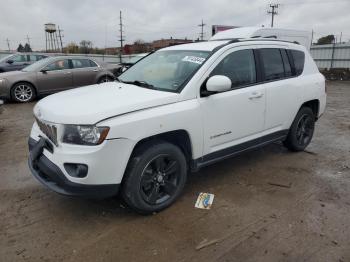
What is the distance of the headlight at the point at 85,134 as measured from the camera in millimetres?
2951

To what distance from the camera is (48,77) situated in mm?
11133

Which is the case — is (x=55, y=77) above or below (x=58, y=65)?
below

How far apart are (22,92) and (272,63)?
9007mm

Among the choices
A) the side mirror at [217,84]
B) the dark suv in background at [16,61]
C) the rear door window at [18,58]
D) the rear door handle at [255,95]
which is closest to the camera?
the side mirror at [217,84]

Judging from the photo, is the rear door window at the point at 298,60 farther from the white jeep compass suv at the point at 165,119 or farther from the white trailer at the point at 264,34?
the white trailer at the point at 264,34

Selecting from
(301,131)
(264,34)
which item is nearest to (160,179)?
(301,131)

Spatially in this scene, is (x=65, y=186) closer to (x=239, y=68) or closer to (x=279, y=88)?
(x=239, y=68)

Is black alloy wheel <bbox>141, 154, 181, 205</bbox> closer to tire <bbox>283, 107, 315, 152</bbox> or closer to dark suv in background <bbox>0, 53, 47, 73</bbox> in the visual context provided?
tire <bbox>283, 107, 315, 152</bbox>

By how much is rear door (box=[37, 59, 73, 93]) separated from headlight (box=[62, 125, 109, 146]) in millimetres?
8928

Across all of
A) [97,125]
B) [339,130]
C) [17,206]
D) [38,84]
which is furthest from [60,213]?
[38,84]

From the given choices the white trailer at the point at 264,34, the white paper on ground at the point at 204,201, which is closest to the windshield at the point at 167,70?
the white paper on ground at the point at 204,201

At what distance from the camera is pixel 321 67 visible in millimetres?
25906

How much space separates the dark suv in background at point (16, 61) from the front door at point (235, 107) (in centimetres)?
1319

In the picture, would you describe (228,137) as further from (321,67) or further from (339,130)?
(321,67)
